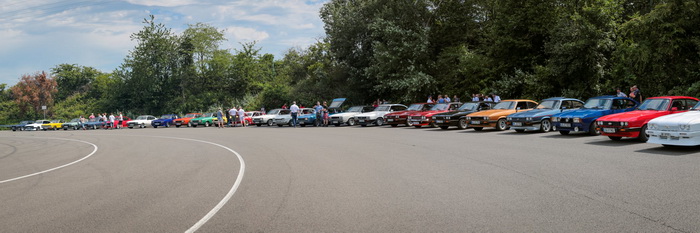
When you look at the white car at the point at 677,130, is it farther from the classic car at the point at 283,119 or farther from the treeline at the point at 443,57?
the classic car at the point at 283,119

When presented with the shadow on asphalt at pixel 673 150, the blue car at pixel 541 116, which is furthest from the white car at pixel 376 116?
the shadow on asphalt at pixel 673 150

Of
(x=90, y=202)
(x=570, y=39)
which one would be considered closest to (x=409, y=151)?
(x=90, y=202)

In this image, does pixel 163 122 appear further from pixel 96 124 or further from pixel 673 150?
pixel 673 150

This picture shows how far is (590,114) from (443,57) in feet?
73.9

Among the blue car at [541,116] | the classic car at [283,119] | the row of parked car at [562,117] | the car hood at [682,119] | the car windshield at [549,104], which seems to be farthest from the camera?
the classic car at [283,119]

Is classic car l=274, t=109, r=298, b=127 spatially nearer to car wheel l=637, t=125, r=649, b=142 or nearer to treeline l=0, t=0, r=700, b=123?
treeline l=0, t=0, r=700, b=123

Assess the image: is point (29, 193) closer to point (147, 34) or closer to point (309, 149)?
point (309, 149)

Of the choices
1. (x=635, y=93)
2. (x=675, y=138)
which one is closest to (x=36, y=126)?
(x=635, y=93)

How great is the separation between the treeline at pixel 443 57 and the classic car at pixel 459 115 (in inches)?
287

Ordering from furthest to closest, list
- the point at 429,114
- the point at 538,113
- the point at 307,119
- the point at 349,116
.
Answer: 1. the point at 307,119
2. the point at 349,116
3. the point at 429,114
4. the point at 538,113

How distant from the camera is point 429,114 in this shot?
24.4m

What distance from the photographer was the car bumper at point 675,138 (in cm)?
1086

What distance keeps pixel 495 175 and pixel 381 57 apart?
95.1 ft

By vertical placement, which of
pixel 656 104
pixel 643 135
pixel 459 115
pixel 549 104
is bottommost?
pixel 643 135
